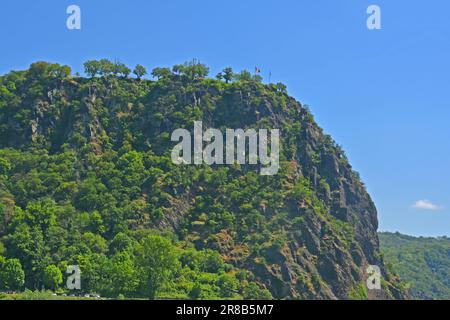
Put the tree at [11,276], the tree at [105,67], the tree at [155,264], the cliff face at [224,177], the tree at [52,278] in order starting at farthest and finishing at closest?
1. the tree at [105,67]
2. the cliff face at [224,177]
3. the tree at [155,264]
4. the tree at [52,278]
5. the tree at [11,276]

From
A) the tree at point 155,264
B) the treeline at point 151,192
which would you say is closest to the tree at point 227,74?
the treeline at point 151,192

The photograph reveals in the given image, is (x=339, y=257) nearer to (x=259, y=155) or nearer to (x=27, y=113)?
(x=259, y=155)

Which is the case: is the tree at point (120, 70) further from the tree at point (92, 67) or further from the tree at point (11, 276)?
the tree at point (11, 276)

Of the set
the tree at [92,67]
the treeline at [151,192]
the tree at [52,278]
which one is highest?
the tree at [92,67]

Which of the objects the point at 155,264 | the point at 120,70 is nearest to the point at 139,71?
the point at 120,70

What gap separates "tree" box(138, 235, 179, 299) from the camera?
93.0 meters

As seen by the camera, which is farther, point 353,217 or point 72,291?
point 353,217

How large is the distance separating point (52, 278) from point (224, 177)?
4757 centimetres

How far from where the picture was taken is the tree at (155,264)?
93.0 meters

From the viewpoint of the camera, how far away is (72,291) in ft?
305

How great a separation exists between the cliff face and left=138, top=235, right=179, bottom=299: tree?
18.9 meters

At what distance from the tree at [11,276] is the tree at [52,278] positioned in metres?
3.28
